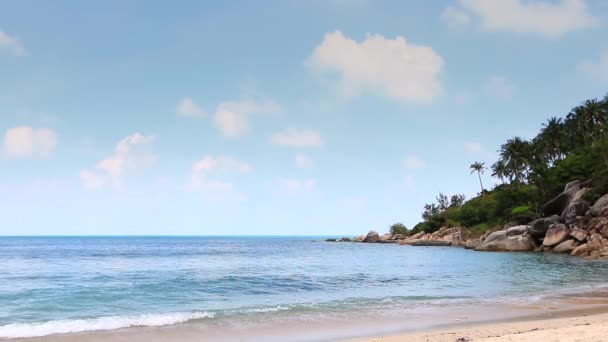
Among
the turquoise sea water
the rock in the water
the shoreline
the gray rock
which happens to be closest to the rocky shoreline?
the turquoise sea water

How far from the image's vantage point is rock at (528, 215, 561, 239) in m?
61.0

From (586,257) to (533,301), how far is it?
34.3 meters

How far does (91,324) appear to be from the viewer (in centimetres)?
1688

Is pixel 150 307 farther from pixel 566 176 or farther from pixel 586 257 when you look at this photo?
pixel 566 176

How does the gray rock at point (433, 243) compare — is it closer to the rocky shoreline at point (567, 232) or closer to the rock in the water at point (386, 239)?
the rocky shoreline at point (567, 232)

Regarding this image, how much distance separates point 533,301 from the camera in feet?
69.0

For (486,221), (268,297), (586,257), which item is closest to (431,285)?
(268,297)

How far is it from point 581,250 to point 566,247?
11.0ft

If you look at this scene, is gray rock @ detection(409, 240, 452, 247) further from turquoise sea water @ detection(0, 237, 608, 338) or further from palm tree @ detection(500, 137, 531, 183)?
turquoise sea water @ detection(0, 237, 608, 338)

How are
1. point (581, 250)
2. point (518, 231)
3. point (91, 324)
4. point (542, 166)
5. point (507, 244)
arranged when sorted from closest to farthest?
1. point (91, 324)
2. point (581, 250)
3. point (507, 244)
4. point (518, 231)
5. point (542, 166)

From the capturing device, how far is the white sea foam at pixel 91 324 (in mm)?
15672

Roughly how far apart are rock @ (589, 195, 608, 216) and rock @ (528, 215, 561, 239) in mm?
5923

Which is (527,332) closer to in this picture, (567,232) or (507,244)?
(567,232)

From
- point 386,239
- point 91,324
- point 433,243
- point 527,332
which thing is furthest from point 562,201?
point 386,239
